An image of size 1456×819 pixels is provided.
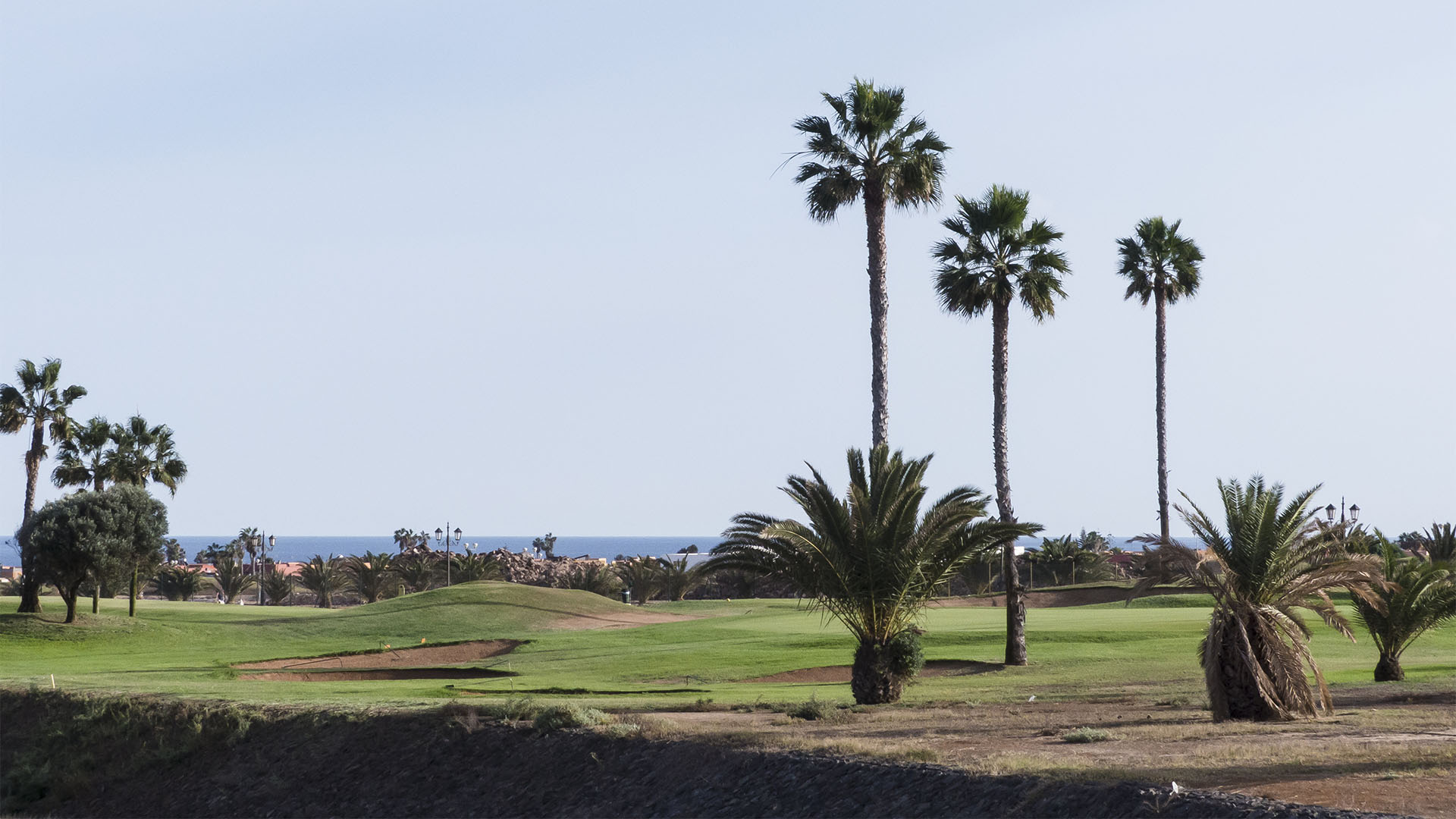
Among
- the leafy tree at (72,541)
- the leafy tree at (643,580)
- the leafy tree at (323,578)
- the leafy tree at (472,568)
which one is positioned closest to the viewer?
the leafy tree at (72,541)

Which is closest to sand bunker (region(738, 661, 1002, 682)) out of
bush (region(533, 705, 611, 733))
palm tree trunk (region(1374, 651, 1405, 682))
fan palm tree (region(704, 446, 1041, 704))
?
fan palm tree (region(704, 446, 1041, 704))

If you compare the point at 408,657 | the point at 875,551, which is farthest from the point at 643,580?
the point at 875,551

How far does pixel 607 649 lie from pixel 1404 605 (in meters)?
19.3

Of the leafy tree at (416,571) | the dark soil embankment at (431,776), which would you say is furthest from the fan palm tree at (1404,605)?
the leafy tree at (416,571)

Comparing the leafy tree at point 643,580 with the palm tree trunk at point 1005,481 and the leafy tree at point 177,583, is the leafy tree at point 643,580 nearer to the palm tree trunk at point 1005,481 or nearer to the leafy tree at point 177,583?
the leafy tree at point 177,583

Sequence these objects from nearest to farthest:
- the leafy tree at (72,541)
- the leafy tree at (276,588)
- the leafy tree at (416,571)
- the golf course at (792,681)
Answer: the golf course at (792,681), the leafy tree at (72,541), the leafy tree at (416,571), the leafy tree at (276,588)

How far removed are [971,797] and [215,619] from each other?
142ft

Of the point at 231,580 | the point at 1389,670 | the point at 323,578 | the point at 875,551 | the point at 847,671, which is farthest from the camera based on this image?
the point at 231,580

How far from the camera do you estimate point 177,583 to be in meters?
73.5

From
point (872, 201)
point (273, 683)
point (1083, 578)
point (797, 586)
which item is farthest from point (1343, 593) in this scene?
point (273, 683)

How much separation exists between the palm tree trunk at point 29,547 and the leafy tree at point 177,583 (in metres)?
25.4

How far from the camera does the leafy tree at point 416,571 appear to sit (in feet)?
234

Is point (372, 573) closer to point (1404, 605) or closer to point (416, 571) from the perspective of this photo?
point (416, 571)

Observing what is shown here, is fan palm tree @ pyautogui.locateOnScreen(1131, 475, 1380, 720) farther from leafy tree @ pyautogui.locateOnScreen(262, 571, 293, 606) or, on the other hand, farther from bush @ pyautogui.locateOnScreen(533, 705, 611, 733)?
leafy tree @ pyautogui.locateOnScreen(262, 571, 293, 606)
